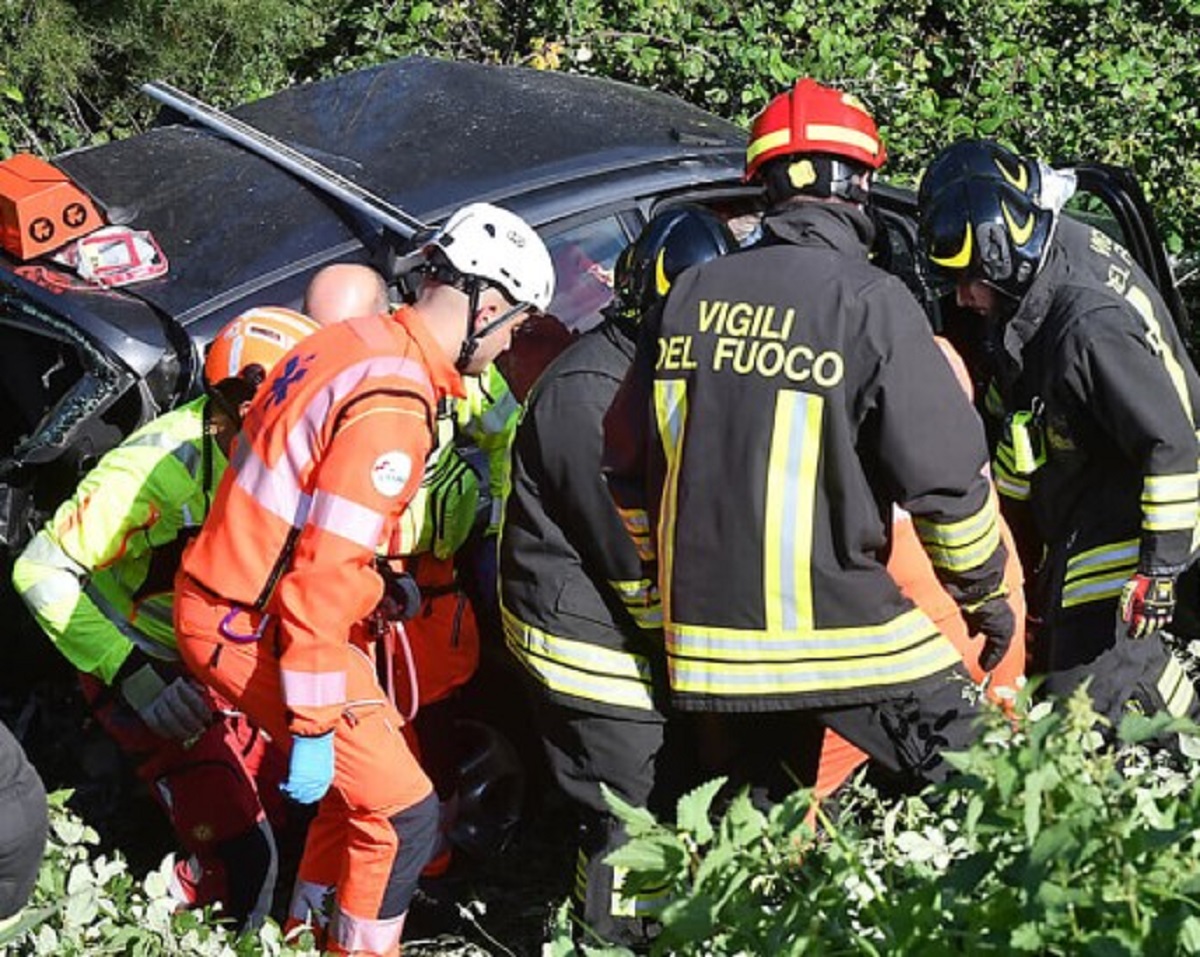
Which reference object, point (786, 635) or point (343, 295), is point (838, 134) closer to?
point (786, 635)

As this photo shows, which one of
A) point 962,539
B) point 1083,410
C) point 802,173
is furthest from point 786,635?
point 1083,410

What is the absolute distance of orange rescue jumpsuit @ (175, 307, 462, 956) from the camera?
153 inches

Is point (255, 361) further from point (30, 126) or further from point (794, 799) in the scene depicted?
point (30, 126)

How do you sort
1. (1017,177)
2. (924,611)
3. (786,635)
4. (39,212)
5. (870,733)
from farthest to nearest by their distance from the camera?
(39,212) → (1017,177) → (924,611) → (870,733) → (786,635)

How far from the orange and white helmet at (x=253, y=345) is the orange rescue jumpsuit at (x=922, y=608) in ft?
4.60

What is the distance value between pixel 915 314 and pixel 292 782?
59.3 inches

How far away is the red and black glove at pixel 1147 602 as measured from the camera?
4445 millimetres

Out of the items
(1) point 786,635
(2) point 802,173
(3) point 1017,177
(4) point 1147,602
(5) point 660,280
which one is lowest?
(4) point 1147,602

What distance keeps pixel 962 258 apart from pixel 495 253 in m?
1.08

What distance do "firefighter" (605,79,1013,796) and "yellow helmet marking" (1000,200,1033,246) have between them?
1.75ft

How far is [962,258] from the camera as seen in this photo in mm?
4512

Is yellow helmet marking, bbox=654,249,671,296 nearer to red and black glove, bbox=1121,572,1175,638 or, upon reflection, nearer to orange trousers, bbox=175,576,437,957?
orange trousers, bbox=175,576,437,957

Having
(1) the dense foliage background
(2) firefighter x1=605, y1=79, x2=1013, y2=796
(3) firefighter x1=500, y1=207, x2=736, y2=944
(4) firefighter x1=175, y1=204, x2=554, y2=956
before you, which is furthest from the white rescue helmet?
(1) the dense foliage background

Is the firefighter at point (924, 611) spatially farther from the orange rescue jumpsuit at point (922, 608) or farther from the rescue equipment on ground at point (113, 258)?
the rescue equipment on ground at point (113, 258)
